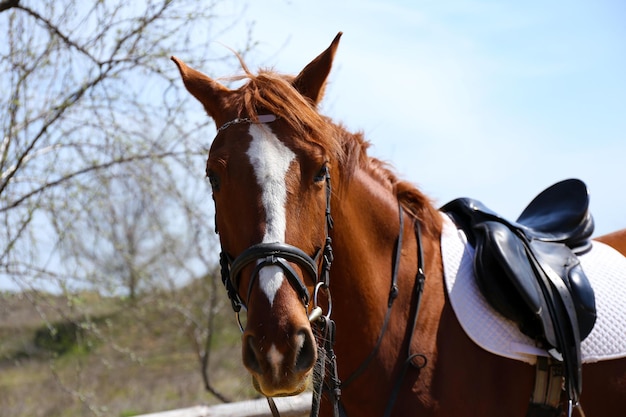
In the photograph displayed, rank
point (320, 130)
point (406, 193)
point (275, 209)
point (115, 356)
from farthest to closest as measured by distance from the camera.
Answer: point (115, 356), point (406, 193), point (320, 130), point (275, 209)

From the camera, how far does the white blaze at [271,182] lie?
1980 mm

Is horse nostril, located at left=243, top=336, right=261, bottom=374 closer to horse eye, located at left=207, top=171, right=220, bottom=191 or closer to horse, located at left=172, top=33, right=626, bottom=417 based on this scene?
horse, located at left=172, top=33, right=626, bottom=417

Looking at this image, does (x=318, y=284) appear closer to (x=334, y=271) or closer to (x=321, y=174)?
(x=334, y=271)

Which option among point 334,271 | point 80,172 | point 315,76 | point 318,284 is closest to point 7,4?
point 80,172

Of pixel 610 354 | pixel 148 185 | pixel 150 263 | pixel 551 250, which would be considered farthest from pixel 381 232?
pixel 150 263

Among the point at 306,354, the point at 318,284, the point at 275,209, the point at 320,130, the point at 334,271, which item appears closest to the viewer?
the point at 306,354

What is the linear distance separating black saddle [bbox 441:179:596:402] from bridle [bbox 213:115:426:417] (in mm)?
284

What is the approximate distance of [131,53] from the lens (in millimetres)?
4895

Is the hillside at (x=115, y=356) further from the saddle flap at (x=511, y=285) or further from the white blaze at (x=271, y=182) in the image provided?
the saddle flap at (x=511, y=285)

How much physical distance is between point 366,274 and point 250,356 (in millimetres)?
668

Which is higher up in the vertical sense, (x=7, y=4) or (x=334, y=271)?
A: (x=7, y=4)

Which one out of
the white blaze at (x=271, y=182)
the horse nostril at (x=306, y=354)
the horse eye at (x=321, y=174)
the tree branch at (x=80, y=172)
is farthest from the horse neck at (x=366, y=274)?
the tree branch at (x=80, y=172)

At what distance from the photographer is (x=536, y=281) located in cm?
260

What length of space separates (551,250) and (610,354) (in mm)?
484
